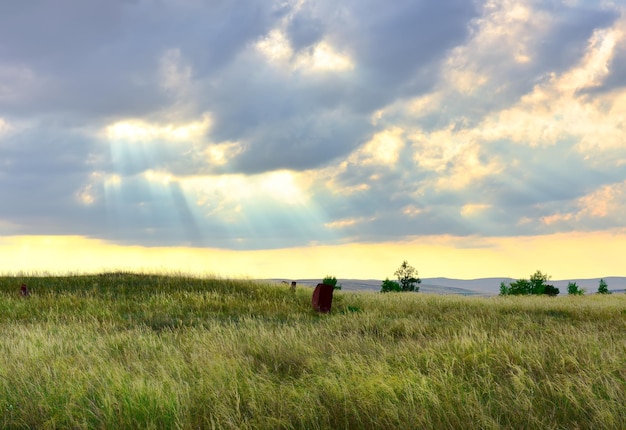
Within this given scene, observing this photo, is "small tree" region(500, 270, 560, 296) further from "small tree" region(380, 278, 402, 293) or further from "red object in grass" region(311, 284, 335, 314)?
"red object in grass" region(311, 284, 335, 314)

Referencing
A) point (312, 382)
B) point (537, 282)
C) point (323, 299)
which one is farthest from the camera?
point (537, 282)

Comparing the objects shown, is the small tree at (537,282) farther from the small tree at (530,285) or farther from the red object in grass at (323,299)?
the red object in grass at (323,299)

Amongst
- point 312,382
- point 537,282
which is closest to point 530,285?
point 537,282

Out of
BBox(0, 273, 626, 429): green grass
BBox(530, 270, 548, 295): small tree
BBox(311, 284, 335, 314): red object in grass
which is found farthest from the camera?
BBox(530, 270, 548, 295): small tree

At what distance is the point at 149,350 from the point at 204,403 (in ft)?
10.6

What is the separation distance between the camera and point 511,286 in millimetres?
40531

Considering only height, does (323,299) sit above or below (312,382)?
above

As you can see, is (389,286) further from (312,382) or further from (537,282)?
(312,382)

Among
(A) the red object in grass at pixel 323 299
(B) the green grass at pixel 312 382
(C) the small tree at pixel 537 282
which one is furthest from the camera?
(C) the small tree at pixel 537 282

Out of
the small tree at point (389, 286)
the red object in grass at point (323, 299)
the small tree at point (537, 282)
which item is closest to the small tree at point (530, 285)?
the small tree at point (537, 282)

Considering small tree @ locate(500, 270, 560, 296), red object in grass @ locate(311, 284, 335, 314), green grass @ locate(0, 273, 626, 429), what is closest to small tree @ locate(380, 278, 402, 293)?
small tree @ locate(500, 270, 560, 296)

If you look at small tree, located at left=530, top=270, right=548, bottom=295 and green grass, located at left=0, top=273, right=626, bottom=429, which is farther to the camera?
small tree, located at left=530, top=270, right=548, bottom=295

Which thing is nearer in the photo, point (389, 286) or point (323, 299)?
point (323, 299)

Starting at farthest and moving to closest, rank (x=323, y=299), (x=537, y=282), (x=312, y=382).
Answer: (x=537, y=282) → (x=323, y=299) → (x=312, y=382)
